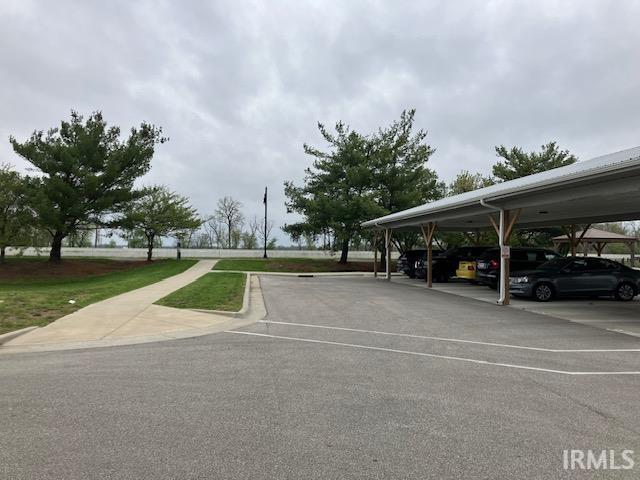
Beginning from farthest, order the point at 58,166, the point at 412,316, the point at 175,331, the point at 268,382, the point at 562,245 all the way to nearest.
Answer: the point at 562,245, the point at 58,166, the point at 412,316, the point at 175,331, the point at 268,382

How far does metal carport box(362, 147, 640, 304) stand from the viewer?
11.1 meters

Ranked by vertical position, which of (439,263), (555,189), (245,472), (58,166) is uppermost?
(58,166)

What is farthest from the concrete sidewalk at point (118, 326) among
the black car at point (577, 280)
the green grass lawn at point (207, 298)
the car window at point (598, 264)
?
the car window at point (598, 264)

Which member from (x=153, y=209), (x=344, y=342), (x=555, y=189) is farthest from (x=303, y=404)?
(x=153, y=209)

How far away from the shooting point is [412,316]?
40.7 ft

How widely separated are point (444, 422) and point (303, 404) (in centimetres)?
147

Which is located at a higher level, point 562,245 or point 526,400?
point 562,245

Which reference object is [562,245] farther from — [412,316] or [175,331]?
[175,331]

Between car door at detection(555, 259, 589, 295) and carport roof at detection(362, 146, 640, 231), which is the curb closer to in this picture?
carport roof at detection(362, 146, 640, 231)

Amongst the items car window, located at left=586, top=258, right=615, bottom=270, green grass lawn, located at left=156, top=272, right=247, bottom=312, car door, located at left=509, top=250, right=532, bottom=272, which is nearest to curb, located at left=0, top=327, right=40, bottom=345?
green grass lawn, located at left=156, top=272, right=247, bottom=312

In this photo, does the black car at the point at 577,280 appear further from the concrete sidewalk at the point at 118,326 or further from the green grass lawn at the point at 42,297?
the green grass lawn at the point at 42,297

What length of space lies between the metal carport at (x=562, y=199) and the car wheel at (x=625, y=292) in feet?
9.24

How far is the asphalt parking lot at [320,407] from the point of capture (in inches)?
146

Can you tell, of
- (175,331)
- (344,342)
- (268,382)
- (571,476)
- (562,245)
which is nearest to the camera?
(571,476)
